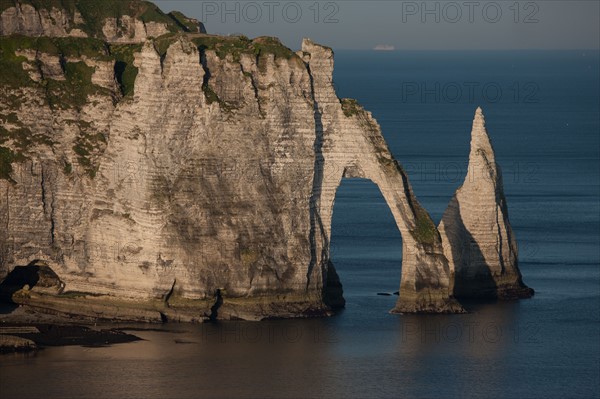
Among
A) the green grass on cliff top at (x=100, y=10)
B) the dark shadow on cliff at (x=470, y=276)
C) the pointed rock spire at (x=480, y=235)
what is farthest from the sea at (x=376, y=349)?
the green grass on cliff top at (x=100, y=10)

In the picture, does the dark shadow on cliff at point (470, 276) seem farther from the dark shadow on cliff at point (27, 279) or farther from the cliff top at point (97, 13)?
the cliff top at point (97, 13)

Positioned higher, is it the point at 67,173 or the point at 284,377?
the point at 67,173

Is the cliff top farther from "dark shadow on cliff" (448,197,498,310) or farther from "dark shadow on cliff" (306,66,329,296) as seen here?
"dark shadow on cliff" (448,197,498,310)

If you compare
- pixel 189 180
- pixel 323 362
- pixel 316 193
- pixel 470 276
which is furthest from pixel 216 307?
pixel 470 276

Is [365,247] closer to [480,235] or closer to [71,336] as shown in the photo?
[480,235]

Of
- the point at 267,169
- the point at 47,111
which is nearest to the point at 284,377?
the point at 267,169

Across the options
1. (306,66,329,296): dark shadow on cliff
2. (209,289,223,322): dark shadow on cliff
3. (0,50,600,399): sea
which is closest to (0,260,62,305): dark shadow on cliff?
(0,50,600,399): sea

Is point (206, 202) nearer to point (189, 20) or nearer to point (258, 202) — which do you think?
point (258, 202)
